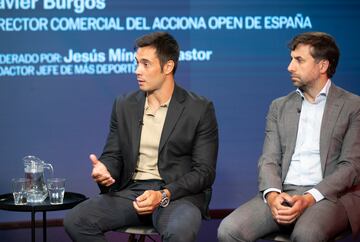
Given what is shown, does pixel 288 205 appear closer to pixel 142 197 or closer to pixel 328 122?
pixel 328 122

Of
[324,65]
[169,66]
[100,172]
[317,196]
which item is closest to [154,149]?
[100,172]

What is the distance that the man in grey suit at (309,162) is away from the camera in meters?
3.79

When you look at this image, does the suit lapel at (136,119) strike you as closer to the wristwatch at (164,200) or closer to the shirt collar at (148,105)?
the shirt collar at (148,105)

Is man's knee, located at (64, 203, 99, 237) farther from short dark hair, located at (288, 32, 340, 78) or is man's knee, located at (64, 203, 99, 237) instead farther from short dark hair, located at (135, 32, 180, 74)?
short dark hair, located at (288, 32, 340, 78)

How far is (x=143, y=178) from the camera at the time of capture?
420 centimetres

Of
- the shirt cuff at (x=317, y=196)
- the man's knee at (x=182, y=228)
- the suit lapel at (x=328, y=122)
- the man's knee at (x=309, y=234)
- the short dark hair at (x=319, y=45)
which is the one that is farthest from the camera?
the short dark hair at (x=319, y=45)

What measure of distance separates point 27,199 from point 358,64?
119 inches

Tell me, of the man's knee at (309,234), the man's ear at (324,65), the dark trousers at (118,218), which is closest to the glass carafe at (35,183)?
the dark trousers at (118,218)

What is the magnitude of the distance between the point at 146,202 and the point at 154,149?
17.9 inches

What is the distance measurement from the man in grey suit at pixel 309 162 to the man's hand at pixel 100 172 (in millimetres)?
674

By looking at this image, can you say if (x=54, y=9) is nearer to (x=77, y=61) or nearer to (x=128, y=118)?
(x=77, y=61)

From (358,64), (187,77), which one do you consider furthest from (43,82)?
(358,64)

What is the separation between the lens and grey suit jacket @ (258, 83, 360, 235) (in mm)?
3912

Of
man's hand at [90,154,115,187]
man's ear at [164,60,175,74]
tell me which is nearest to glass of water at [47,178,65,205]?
man's hand at [90,154,115,187]
